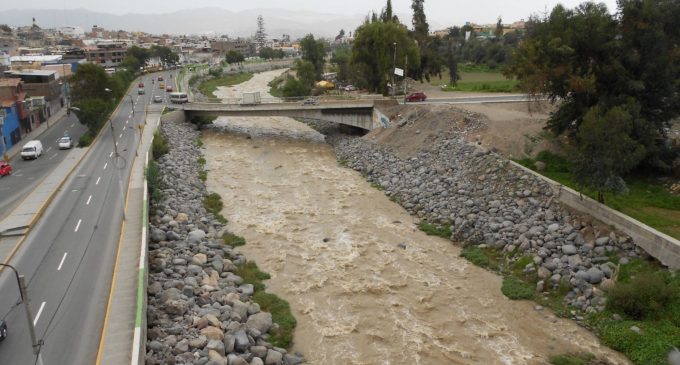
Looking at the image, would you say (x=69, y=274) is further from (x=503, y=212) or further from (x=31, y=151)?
(x=31, y=151)

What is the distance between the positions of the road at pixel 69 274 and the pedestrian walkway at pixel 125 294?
15.6 inches

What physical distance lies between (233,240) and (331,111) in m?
29.3

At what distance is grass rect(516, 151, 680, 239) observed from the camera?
2347cm

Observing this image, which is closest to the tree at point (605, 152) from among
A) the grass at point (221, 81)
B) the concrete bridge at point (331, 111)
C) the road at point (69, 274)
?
the road at point (69, 274)

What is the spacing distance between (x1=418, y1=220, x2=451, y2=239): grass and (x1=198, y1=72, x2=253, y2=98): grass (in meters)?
72.5

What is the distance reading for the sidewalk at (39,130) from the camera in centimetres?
4614

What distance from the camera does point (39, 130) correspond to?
55844 mm

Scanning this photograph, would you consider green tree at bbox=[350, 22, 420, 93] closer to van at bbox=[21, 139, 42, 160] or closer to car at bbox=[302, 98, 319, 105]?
car at bbox=[302, 98, 319, 105]

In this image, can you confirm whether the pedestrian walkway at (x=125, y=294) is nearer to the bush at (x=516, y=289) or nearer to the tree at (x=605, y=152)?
the bush at (x=516, y=289)

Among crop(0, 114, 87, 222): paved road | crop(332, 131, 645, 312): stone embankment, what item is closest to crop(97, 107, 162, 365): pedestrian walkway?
crop(0, 114, 87, 222): paved road

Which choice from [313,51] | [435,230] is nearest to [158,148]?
[435,230]

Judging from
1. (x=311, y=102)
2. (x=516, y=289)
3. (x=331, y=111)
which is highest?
(x=311, y=102)

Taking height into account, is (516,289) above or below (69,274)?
below

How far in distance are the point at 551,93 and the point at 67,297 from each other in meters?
31.2
